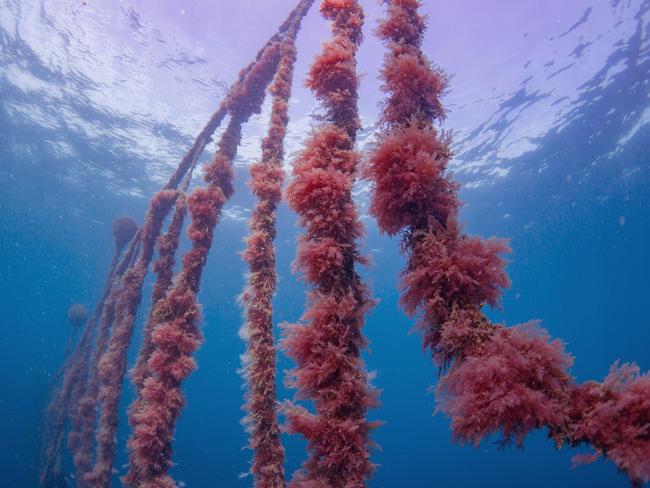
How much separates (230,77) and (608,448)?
2103 cm

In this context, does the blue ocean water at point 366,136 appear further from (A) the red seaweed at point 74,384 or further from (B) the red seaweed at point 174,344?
(A) the red seaweed at point 74,384

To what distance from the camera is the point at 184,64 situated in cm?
1872

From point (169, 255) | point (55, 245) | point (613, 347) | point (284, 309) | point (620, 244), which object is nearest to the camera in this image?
point (169, 255)

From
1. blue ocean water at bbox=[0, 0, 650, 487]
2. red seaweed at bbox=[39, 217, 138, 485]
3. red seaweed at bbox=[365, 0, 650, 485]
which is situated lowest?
red seaweed at bbox=[365, 0, 650, 485]

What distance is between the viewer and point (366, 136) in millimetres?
22859

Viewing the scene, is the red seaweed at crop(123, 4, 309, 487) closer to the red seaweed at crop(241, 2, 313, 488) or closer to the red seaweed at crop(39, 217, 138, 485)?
the red seaweed at crop(241, 2, 313, 488)

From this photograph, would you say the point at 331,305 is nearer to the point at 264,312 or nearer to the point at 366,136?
the point at 264,312

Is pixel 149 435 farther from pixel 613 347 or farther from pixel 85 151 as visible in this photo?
pixel 613 347

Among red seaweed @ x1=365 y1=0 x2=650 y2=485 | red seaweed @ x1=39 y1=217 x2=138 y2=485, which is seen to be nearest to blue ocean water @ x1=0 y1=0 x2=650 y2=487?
red seaweed @ x1=365 y1=0 x2=650 y2=485

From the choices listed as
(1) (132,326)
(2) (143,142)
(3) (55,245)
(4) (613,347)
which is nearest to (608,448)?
(1) (132,326)

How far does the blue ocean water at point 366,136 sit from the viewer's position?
16906 mm

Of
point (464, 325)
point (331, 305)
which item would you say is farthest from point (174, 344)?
point (464, 325)

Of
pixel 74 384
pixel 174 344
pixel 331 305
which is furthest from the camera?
pixel 74 384

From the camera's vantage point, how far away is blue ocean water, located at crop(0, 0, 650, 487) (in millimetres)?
16906
